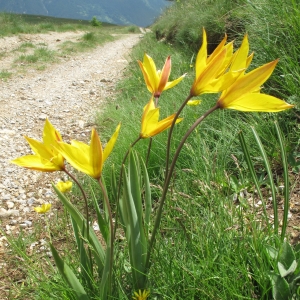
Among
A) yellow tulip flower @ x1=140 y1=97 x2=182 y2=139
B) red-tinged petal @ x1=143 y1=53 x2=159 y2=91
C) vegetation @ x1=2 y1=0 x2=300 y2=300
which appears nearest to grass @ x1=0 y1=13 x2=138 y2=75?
vegetation @ x1=2 y1=0 x2=300 y2=300

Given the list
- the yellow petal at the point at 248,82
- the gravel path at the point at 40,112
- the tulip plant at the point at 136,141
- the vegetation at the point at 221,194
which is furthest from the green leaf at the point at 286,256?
the gravel path at the point at 40,112

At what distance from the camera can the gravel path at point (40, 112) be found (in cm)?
226

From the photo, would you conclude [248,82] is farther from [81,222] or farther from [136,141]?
[81,222]

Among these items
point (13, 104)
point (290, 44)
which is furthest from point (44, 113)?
point (290, 44)

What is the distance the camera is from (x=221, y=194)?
122 cm

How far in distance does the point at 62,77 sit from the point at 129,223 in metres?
5.55

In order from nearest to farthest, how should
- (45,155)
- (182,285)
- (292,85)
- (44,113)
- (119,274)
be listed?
1. (45,155)
2. (182,285)
3. (119,274)
4. (292,85)
5. (44,113)

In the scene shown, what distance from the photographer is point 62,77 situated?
603 centimetres

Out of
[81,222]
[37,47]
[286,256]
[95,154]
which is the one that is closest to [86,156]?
[95,154]

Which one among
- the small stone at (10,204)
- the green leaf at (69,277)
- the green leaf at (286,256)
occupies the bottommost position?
the small stone at (10,204)

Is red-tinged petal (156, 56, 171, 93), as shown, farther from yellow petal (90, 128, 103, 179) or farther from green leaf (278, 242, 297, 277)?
green leaf (278, 242, 297, 277)

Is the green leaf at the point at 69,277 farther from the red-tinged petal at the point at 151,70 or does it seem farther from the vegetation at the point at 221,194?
the red-tinged petal at the point at 151,70

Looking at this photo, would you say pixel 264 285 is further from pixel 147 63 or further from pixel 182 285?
pixel 147 63

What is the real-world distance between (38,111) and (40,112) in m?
0.06
